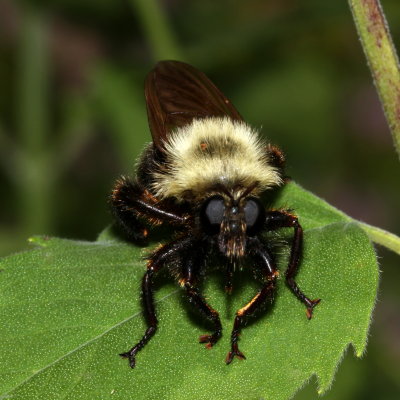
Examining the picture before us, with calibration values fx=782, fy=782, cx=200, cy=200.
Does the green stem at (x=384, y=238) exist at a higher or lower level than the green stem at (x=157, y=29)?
lower

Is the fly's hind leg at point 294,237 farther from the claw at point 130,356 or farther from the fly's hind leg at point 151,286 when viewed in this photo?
the claw at point 130,356

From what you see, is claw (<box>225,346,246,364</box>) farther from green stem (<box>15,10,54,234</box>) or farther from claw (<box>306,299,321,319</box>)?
green stem (<box>15,10,54,234</box>)

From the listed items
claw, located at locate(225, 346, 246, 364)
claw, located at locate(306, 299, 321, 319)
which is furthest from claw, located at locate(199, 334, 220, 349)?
claw, located at locate(306, 299, 321, 319)

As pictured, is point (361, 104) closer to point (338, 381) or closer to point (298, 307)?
point (338, 381)

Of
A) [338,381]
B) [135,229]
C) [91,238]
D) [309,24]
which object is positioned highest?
[135,229]

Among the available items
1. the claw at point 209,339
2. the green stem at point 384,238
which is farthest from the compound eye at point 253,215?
the green stem at point 384,238

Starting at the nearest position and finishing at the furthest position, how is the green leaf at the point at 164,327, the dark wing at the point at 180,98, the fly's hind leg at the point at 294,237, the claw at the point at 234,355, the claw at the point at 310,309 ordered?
the green leaf at the point at 164,327, the claw at the point at 234,355, the claw at the point at 310,309, the fly's hind leg at the point at 294,237, the dark wing at the point at 180,98

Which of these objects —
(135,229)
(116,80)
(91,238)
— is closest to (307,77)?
Result: (116,80)
